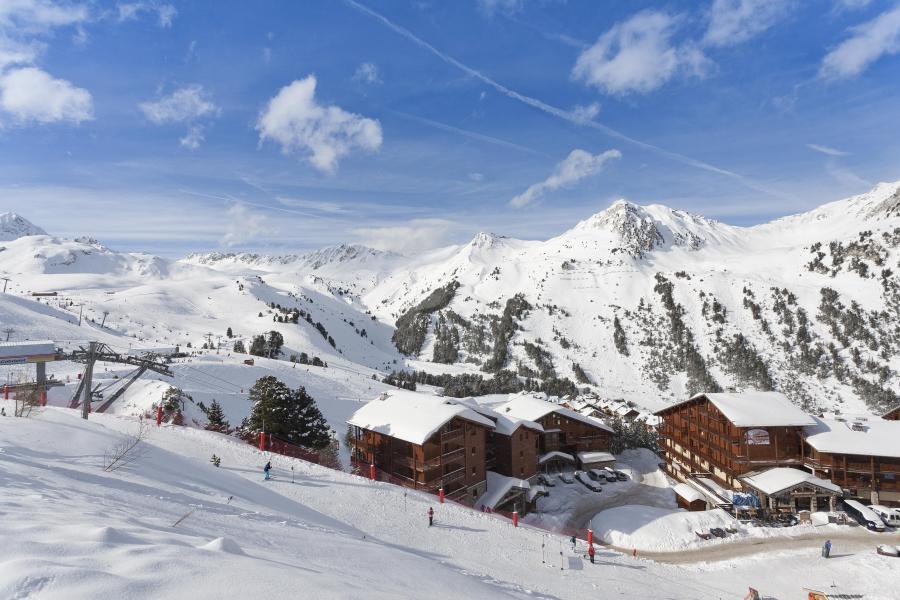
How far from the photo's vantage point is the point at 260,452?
89.2 ft

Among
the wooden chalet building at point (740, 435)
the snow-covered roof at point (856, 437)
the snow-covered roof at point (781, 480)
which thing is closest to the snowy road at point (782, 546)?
the snow-covered roof at point (781, 480)

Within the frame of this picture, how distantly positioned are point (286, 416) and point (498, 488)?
2124cm

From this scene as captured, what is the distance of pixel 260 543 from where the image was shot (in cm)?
1224

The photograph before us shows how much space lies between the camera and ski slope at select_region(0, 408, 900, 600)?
22.2 ft

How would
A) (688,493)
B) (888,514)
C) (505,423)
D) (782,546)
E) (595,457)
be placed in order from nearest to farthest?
(782,546) < (888,514) < (688,493) < (505,423) < (595,457)

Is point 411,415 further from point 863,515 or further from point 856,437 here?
point 856,437

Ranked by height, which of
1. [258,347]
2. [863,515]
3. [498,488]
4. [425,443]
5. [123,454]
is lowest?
[863,515]

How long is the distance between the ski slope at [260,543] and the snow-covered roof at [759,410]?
12.7 meters

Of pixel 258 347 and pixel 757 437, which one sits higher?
pixel 258 347

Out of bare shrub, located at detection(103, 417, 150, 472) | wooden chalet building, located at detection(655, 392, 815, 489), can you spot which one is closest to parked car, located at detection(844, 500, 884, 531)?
wooden chalet building, located at detection(655, 392, 815, 489)

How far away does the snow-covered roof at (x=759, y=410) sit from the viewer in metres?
42.8

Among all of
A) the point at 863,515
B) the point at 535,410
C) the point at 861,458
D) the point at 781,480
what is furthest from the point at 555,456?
the point at 861,458

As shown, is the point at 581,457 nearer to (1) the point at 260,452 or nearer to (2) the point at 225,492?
(1) the point at 260,452

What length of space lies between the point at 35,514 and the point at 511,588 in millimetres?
14288
